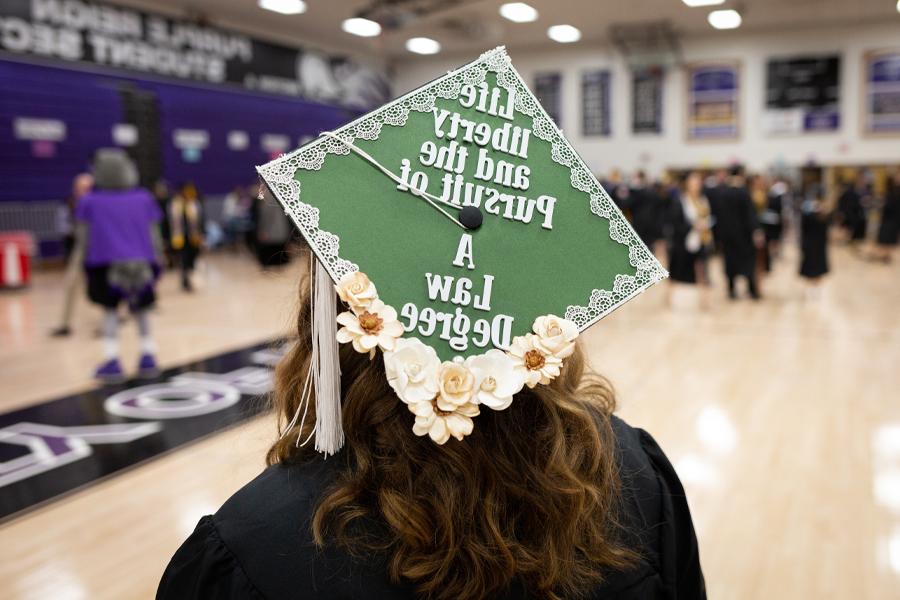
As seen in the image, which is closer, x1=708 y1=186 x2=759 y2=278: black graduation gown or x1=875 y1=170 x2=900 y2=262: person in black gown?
x1=708 y1=186 x2=759 y2=278: black graduation gown

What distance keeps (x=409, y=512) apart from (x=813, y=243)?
26.1ft

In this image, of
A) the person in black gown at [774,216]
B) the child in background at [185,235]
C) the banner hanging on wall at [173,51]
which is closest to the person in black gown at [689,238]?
the person in black gown at [774,216]

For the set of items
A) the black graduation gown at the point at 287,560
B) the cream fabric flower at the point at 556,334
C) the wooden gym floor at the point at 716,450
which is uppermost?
the cream fabric flower at the point at 556,334

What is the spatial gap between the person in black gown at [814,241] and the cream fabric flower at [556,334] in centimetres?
776

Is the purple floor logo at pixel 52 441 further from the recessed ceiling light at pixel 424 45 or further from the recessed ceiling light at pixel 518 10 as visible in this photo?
the recessed ceiling light at pixel 424 45

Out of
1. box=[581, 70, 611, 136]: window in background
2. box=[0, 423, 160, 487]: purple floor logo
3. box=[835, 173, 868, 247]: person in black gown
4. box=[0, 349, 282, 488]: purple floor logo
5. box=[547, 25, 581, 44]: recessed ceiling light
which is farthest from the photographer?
box=[581, 70, 611, 136]: window in background

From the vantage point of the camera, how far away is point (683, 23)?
14891mm

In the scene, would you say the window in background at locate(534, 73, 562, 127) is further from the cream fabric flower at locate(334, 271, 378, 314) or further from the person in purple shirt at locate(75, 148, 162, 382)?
the cream fabric flower at locate(334, 271, 378, 314)

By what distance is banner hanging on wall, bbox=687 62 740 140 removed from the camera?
52.4 feet

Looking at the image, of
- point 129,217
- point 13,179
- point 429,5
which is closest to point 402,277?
point 129,217

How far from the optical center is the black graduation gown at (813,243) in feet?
25.1

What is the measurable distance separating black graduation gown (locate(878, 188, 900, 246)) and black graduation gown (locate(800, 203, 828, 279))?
4263 mm

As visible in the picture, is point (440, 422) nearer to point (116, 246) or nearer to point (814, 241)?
point (116, 246)

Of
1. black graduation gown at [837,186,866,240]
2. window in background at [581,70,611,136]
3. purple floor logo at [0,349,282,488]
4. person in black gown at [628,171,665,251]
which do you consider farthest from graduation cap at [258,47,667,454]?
window in background at [581,70,611,136]
